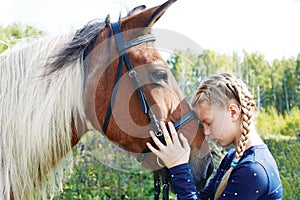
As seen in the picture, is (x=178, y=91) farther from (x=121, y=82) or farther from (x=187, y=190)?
(x=187, y=190)

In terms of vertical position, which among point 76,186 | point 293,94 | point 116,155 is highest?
point 116,155

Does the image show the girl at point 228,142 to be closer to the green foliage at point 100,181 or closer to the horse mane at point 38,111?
the horse mane at point 38,111

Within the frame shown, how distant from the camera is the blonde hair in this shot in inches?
73.4


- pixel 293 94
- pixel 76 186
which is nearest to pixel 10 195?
pixel 76 186

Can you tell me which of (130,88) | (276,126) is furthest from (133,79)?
(276,126)

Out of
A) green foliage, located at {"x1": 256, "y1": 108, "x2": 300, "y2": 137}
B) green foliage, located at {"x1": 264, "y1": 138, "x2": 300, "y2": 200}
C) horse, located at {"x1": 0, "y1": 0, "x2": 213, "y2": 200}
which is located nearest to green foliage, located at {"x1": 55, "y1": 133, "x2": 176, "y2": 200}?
green foliage, located at {"x1": 264, "y1": 138, "x2": 300, "y2": 200}

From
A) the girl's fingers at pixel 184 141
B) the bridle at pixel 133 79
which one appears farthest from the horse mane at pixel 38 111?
the girl's fingers at pixel 184 141

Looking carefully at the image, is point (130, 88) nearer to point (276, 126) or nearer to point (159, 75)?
point (159, 75)

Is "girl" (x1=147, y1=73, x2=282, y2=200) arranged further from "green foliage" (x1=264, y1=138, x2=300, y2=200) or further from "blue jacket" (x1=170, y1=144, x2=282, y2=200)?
"green foliage" (x1=264, y1=138, x2=300, y2=200)

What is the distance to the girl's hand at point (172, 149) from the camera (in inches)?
76.9

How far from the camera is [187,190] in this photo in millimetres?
1883

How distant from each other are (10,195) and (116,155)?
13.6ft

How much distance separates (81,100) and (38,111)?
23 cm

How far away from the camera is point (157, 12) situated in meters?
2.01
